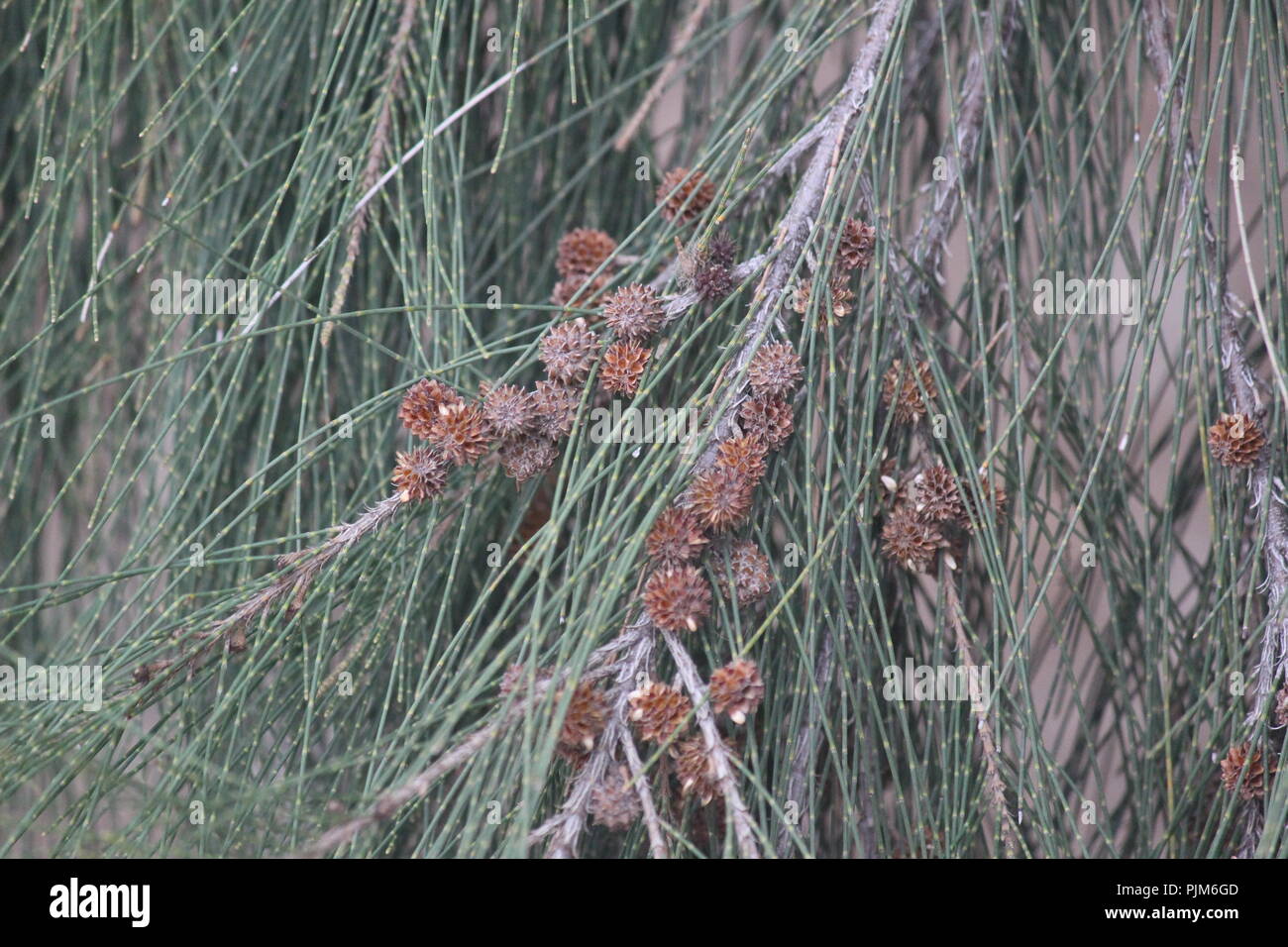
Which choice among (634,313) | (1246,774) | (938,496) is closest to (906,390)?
(938,496)

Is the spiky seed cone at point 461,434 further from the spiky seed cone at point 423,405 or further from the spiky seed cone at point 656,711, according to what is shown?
the spiky seed cone at point 656,711

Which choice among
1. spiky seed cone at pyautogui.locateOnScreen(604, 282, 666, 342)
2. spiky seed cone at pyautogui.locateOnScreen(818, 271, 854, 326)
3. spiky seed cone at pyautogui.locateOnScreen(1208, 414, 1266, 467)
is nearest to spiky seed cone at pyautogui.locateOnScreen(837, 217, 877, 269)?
spiky seed cone at pyautogui.locateOnScreen(818, 271, 854, 326)

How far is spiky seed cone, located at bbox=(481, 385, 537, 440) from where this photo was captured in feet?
1.78

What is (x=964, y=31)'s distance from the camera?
861mm

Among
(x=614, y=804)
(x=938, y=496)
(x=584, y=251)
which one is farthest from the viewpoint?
(x=584, y=251)

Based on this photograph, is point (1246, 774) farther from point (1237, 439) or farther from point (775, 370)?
point (775, 370)

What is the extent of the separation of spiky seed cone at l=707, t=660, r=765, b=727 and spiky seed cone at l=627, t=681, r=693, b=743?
0.06 ft

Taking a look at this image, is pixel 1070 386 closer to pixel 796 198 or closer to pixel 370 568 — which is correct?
pixel 796 198

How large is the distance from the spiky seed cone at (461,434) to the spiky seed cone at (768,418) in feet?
0.44

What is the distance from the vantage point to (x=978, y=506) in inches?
21.7

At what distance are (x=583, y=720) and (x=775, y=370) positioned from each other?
20cm

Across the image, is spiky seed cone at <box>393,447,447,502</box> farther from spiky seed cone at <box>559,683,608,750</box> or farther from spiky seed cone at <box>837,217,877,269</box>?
spiky seed cone at <box>837,217,877,269</box>

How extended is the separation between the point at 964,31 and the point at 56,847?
0.85 m
